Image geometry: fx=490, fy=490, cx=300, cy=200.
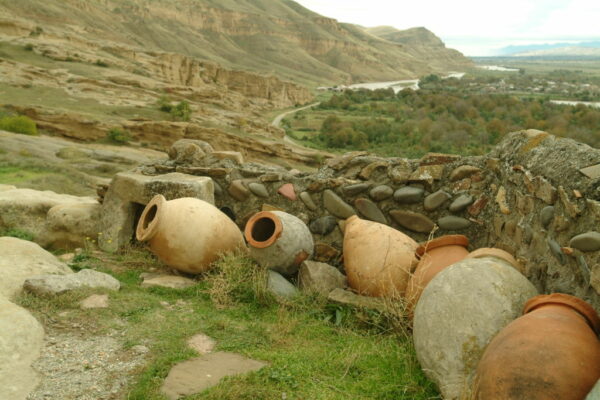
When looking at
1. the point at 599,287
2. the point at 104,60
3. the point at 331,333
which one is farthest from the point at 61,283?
the point at 104,60

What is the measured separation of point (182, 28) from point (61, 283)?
71.5 m

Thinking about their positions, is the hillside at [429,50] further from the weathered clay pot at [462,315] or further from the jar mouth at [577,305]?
the jar mouth at [577,305]

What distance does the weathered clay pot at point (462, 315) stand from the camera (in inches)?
100

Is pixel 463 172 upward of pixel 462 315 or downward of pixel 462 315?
upward

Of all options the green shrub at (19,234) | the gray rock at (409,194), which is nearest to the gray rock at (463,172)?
the gray rock at (409,194)

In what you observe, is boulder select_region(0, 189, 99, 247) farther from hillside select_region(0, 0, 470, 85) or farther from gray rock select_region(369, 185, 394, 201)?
hillside select_region(0, 0, 470, 85)

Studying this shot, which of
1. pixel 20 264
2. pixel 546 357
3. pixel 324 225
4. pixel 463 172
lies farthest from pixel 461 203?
pixel 20 264

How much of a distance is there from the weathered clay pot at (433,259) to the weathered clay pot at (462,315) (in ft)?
1.78

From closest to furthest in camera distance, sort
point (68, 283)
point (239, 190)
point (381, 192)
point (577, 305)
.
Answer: point (577, 305), point (68, 283), point (381, 192), point (239, 190)

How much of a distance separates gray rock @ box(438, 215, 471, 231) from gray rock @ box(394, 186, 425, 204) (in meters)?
0.31

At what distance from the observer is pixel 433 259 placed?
3557 mm

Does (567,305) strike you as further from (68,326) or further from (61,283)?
(61,283)

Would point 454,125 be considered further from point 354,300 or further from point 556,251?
point 556,251

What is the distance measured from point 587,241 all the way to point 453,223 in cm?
197
